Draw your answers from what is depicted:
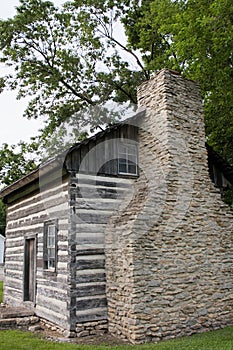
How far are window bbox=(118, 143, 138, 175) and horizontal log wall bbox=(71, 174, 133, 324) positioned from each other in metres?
0.61

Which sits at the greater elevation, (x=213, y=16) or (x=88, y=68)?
(x=88, y=68)

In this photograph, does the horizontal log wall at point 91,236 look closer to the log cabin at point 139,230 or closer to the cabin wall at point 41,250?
the log cabin at point 139,230

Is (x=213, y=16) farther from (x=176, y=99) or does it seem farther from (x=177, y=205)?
(x=177, y=205)

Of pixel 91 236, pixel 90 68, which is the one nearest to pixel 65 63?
pixel 90 68

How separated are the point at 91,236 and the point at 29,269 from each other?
12.2ft

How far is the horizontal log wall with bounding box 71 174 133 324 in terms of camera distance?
347 inches

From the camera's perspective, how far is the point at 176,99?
34.6ft

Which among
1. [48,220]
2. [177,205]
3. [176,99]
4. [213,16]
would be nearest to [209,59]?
[213,16]

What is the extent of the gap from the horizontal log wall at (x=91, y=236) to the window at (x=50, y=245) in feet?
3.51

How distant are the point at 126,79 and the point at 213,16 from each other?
8352 mm

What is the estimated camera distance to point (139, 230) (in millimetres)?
8539

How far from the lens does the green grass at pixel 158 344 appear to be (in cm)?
728

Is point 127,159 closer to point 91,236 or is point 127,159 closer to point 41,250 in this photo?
point 91,236

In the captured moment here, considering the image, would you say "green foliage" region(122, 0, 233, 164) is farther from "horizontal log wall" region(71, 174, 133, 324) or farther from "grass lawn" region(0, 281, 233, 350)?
"grass lawn" region(0, 281, 233, 350)
